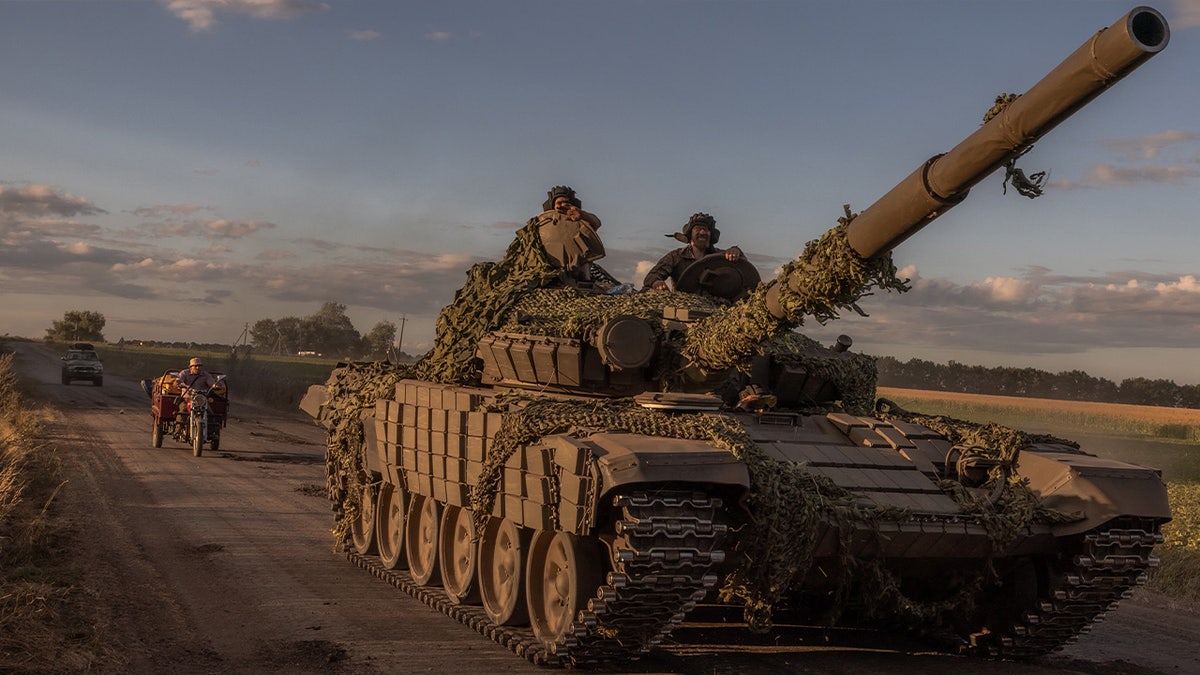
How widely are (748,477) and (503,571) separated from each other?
10.5ft

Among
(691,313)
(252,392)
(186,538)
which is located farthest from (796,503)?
(252,392)

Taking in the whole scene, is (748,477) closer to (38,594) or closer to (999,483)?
(999,483)

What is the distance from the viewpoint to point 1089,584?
375 inches

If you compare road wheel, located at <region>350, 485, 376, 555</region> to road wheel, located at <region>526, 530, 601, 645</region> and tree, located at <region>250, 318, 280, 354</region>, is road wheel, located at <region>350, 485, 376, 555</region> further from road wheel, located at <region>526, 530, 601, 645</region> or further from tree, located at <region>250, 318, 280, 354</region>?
tree, located at <region>250, 318, 280, 354</region>

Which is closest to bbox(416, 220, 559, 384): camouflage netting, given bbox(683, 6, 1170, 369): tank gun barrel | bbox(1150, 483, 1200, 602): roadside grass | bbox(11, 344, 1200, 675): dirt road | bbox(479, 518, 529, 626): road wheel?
bbox(479, 518, 529, 626): road wheel

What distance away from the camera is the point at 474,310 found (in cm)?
1278

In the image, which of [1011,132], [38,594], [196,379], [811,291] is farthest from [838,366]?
[196,379]

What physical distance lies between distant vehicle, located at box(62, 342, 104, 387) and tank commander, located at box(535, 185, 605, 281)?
44127 mm

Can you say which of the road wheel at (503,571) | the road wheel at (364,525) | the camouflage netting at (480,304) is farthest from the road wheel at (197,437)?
the road wheel at (503,571)

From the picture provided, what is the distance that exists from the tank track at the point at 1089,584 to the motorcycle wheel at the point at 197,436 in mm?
17733

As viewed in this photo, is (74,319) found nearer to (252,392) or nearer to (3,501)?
(252,392)

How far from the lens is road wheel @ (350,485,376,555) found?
14.5 meters

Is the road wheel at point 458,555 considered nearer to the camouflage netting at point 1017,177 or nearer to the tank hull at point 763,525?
the tank hull at point 763,525

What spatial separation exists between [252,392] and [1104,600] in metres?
42.6
